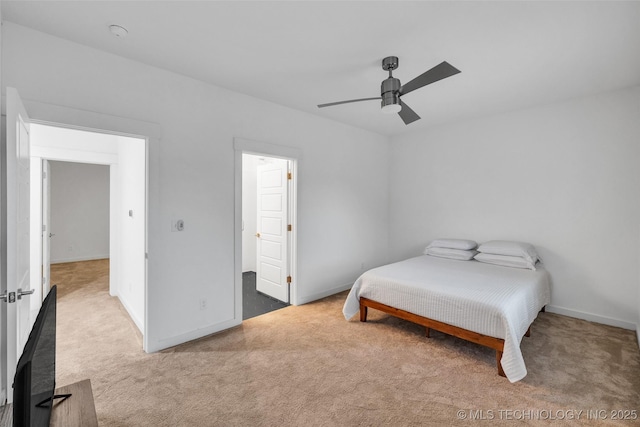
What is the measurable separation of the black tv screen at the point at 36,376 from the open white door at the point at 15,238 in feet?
1.60

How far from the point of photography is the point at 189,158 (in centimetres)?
290

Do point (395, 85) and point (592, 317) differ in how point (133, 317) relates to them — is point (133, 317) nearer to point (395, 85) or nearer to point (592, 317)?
point (395, 85)

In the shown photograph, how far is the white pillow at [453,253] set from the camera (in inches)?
156

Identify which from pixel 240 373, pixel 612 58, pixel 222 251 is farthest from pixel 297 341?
pixel 612 58

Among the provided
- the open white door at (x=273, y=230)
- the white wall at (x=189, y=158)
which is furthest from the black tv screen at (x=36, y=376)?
the open white door at (x=273, y=230)

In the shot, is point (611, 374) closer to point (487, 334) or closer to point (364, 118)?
point (487, 334)

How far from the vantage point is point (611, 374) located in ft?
7.66

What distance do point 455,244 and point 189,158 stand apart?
3.55 metres

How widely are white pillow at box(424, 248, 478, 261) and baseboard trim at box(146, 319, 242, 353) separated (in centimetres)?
282

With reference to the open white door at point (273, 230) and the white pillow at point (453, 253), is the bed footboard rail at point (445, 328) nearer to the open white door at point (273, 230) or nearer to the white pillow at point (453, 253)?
the open white door at point (273, 230)

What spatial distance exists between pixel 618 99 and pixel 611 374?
2.84m

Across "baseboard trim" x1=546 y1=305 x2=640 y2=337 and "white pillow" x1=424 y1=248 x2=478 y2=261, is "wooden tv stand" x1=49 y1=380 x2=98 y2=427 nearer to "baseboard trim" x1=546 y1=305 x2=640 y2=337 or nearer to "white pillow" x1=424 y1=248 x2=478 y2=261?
"white pillow" x1=424 y1=248 x2=478 y2=261

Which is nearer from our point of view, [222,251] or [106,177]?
[222,251]

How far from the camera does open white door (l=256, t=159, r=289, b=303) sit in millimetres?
4055
